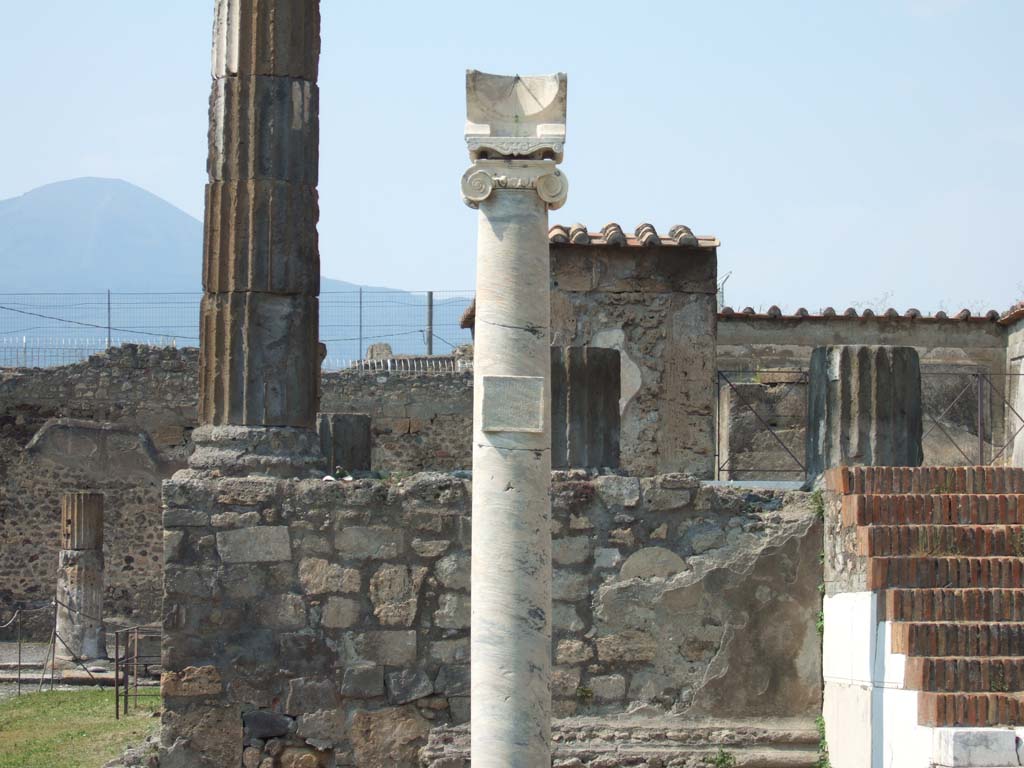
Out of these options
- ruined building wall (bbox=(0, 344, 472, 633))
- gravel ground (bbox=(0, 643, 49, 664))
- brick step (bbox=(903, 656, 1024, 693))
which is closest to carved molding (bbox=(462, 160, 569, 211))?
brick step (bbox=(903, 656, 1024, 693))

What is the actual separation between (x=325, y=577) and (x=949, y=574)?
3204 millimetres

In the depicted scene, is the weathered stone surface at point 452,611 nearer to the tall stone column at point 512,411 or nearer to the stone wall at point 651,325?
the tall stone column at point 512,411

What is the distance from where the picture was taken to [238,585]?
8.58m

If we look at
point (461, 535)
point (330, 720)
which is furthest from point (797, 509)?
point (330, 720)

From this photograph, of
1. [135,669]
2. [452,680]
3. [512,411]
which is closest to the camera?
[512,411]

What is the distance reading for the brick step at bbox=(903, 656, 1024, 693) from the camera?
711 cm

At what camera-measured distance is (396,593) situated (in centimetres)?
856

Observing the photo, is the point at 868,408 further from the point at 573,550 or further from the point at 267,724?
the point at 267,724

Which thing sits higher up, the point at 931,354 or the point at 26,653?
the point at 931,354

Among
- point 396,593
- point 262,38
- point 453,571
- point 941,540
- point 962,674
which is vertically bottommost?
point 962,674

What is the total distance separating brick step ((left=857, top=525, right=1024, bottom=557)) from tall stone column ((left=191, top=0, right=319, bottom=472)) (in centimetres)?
336

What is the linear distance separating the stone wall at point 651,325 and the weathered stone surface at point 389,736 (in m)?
4.74

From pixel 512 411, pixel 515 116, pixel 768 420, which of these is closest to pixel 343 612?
pixel 512 411

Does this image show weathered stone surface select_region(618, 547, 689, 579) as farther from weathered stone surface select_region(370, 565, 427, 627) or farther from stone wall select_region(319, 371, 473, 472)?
stone wall select_region(319, 371, 473, 472)
